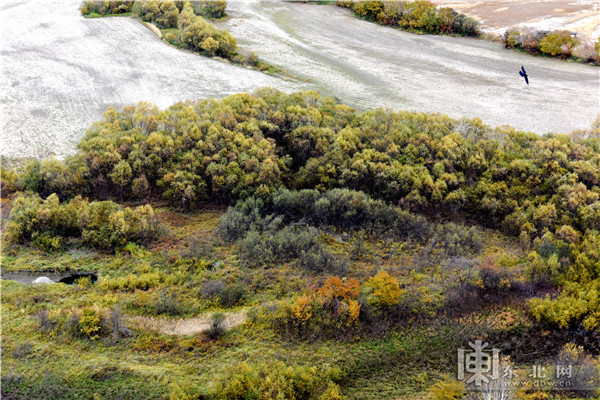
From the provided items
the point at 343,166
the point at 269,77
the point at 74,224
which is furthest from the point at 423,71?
the point at 74,224

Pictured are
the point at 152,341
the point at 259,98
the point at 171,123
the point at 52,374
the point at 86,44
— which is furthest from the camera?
the point at 86,44

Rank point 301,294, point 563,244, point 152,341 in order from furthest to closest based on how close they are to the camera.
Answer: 1. point 563,244
2. point 301,294
3. point 152,341

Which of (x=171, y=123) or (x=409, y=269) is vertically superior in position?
(x=171, y=123)

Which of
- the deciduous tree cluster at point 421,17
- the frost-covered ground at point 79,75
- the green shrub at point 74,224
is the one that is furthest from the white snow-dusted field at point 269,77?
the green shrub at point 74,224

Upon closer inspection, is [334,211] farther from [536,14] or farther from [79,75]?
[536,14]

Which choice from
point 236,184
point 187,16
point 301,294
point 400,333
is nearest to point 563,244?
point 400,333

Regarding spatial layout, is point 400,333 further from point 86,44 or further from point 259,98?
point 86,44

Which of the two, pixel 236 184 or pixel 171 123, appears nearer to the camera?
pixel 236 184
